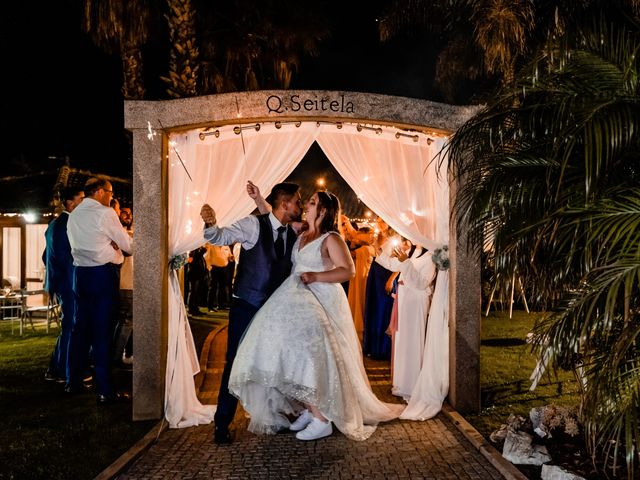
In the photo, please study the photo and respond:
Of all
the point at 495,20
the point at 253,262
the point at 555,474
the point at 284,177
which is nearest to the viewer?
the point at 555,474

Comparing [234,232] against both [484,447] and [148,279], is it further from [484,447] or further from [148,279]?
[484,447]

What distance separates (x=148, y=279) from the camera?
6.43 metres

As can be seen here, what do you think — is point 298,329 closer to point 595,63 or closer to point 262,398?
point 262,398

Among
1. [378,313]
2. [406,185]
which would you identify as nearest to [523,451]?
[406,185]

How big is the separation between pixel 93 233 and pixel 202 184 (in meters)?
1.35

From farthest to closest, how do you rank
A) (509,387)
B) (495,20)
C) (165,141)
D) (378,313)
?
1. (495,20)
2. (378,313)
3. (509,387)
4. (165,141)

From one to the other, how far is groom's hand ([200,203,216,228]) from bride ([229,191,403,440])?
0.89 meters

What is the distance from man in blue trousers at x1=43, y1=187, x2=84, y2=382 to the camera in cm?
803

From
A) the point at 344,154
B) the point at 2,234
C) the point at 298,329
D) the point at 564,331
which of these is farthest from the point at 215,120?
the point at 2,234

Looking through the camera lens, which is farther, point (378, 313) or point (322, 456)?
point (378, 313)

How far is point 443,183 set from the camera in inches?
277

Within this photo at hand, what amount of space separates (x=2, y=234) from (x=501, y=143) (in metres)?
15.5

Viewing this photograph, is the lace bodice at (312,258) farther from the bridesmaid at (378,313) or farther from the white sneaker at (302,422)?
the bridesmaid at (378,313)

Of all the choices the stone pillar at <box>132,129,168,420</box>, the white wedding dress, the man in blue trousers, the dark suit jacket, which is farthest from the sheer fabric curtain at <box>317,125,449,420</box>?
the dark suit jacket
